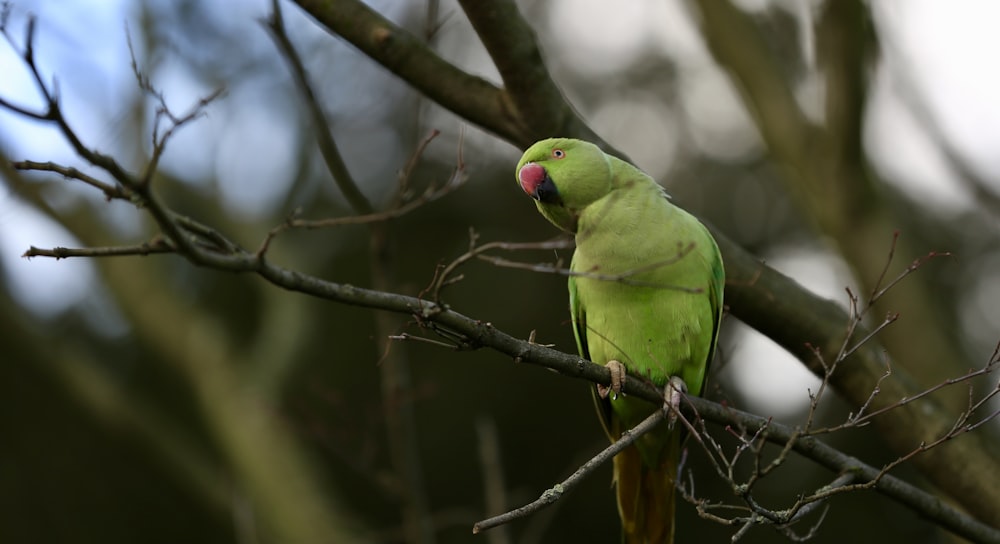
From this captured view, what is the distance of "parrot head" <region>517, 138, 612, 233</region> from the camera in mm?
3023

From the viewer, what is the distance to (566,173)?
3031 mm

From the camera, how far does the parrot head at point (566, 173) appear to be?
3023 millimetres

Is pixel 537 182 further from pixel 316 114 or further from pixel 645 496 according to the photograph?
pixel 645 496

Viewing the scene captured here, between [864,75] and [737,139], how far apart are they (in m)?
5.18

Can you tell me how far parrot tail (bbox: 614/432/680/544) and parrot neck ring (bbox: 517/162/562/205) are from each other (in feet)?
3.98

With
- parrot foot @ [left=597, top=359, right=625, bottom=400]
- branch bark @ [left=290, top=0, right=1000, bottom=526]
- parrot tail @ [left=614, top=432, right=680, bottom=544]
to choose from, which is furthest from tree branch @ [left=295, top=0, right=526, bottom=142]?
parrot tail @ [left=614, top=432, right=680, bottom=544]

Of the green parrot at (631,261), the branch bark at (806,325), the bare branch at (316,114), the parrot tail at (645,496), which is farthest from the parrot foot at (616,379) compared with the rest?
the bare branch at (316,114)

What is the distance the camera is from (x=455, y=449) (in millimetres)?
8898

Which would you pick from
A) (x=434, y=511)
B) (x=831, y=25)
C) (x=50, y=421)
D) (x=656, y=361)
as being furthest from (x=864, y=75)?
(x=50, y=421)

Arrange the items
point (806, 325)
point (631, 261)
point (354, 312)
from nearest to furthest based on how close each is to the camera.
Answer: point (631, 261) < point (806, 325) < point (354, 312)

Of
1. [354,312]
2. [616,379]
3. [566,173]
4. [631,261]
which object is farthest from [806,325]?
[354,312]

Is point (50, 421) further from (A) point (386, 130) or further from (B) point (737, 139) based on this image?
(B) point (737, 139)

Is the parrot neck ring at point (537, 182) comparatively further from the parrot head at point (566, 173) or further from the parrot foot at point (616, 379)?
the parrot foot at point (616, 379)

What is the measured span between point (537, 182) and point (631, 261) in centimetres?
45
